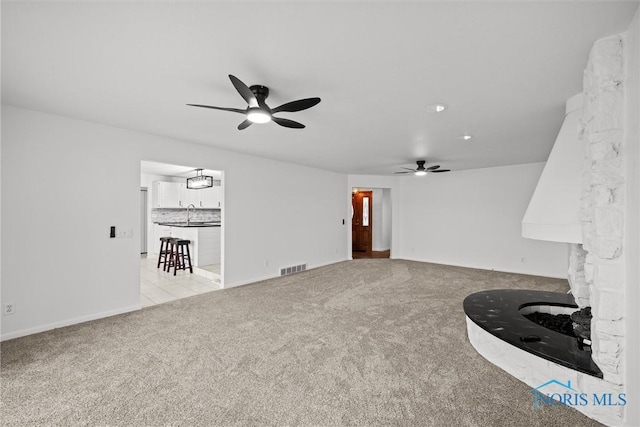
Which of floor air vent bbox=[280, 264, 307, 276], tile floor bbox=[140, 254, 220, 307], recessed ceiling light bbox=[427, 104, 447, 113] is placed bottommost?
tile floor bbox=[140, 254, 220, 307]

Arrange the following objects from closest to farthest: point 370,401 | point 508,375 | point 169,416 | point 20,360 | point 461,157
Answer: point 169,416
point 370,401
point 508,375
point 20,360
point 461,157

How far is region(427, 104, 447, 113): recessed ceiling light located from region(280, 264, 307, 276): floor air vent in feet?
13.9

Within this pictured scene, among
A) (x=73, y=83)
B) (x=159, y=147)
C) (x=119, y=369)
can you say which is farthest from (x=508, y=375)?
(x=159, y=147)

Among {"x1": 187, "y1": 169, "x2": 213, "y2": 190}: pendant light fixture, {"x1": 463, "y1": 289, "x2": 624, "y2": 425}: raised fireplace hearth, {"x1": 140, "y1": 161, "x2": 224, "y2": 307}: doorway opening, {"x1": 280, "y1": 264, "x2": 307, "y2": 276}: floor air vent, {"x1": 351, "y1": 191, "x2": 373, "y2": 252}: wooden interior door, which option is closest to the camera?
{"x1": 463, "y1": 289, "x2": 624, "y2": 425}: raised fireplace hearth

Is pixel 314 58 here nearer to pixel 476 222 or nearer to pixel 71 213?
pixel 71 213

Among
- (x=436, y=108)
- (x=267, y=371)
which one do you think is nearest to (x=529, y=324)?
(x=436, y=108)

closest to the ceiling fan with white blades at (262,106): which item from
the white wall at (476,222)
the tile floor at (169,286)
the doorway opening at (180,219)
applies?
the tile floor at (169,286)

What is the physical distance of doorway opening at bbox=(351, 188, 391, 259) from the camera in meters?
9.41

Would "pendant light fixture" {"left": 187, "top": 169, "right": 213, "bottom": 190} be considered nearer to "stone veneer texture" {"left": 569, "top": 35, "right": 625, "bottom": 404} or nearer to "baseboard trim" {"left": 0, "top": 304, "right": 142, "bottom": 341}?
"baseboard trim" {"left": 0, "top": 304, "right": 142, "bottom": 341}

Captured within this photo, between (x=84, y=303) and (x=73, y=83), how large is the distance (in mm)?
2561

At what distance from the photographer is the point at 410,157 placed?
211 inches

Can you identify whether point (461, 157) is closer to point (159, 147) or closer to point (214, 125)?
point (214, 125)

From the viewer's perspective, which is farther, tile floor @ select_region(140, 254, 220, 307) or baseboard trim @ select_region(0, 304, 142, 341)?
tile floor @ select_region(140, 254, 220, 307)

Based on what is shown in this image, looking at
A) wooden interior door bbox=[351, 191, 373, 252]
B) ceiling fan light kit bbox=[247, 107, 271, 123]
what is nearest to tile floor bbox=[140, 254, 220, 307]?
ceiling fan light kit bbox=[247, 107, 271, 123]
